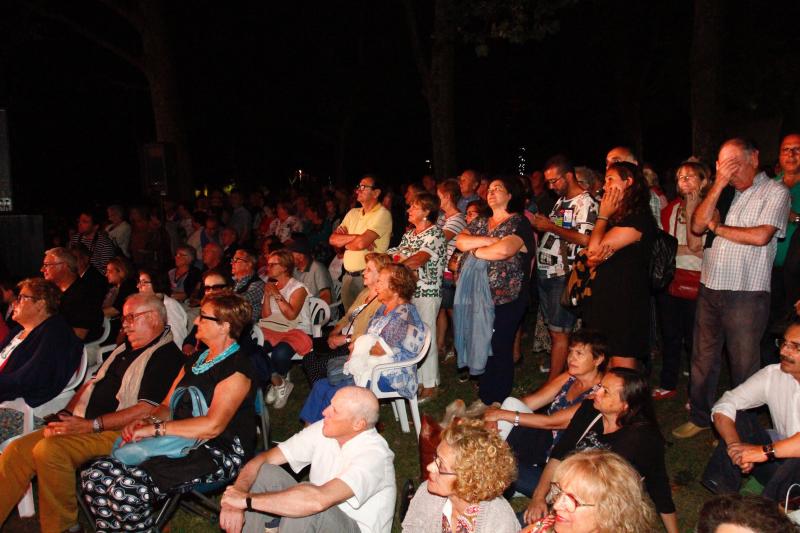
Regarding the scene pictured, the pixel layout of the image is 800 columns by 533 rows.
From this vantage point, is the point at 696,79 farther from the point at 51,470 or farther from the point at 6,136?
the point at 51,470

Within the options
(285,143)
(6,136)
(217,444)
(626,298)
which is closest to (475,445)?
(217,444)

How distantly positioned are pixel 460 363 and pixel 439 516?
2611 mm

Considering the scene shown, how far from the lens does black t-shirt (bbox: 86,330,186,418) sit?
14.5ft

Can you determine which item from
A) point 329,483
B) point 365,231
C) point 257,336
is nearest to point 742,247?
point 329,483

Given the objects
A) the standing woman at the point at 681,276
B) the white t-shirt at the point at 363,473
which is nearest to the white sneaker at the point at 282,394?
the white t-shirt at the point at 363,473

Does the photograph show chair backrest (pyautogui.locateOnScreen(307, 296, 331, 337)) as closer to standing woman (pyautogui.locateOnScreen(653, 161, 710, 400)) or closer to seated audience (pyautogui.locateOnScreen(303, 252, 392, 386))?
seated audience (pyautogui.locateOnScreen(303, 252, 392, 386))

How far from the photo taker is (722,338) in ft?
16.5

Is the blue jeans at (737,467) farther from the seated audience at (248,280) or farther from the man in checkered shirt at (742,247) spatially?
the seated audience at (248,280)

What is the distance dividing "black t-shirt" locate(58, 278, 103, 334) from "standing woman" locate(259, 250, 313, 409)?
139cm

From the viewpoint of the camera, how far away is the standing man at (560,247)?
18.6 feet

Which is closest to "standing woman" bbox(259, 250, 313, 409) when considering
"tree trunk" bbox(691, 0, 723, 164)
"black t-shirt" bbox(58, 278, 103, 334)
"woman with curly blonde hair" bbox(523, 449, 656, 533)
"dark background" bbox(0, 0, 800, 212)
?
"black t-shirt" bbox(58, 278, 103, 334)

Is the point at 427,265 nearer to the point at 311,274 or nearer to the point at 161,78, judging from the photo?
the point at 311,274

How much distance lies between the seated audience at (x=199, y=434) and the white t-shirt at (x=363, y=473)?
60 centimetres

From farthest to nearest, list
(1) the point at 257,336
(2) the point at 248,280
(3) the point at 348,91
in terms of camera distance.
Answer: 1. (3) the point at 348,91
2. (2) the point at 248,280
3. (1) the point at 257,336
